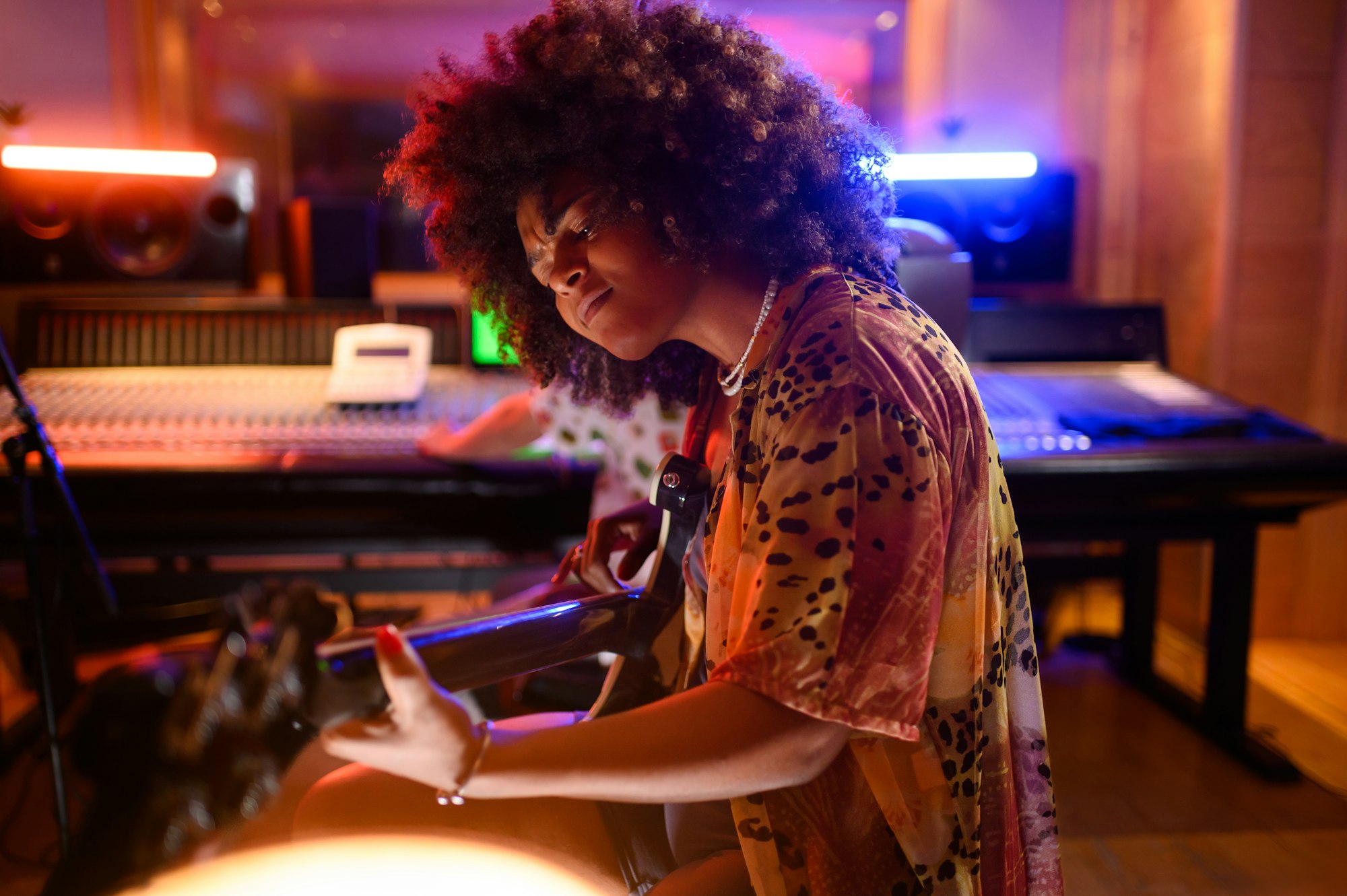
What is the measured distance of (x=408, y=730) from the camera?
0.66m

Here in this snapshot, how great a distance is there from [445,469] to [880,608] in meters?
1.34

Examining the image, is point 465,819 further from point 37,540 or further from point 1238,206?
point 1238,206

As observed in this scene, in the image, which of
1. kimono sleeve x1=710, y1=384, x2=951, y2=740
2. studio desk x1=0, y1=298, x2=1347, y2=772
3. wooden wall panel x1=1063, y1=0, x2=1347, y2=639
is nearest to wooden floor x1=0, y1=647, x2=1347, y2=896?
studio desk x1=0, y1=298, x2=1347, y2=772

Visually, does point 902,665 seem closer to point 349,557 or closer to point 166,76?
point 349,557

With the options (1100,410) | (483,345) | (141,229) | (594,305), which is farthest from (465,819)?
(141,229)

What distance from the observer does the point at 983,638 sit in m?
0.88

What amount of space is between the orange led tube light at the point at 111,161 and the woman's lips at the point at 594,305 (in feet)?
6.69

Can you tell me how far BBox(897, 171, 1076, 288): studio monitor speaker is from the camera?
283 cm

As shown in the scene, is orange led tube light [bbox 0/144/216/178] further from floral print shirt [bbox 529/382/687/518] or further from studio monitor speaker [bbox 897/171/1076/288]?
studio monitor speaker [bbox 897/171/1076/288]

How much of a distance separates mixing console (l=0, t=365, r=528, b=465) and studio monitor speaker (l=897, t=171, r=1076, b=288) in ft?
4.53

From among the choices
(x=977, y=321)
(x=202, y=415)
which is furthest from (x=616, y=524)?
(x=977, y=321)

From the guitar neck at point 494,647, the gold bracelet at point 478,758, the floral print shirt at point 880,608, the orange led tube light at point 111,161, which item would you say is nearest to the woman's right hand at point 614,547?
the guitar neck at point 494,647

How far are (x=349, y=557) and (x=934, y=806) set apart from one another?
2.98 meters

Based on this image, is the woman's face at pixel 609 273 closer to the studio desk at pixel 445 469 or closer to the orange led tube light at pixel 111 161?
the studio desk at pixel 445 469
